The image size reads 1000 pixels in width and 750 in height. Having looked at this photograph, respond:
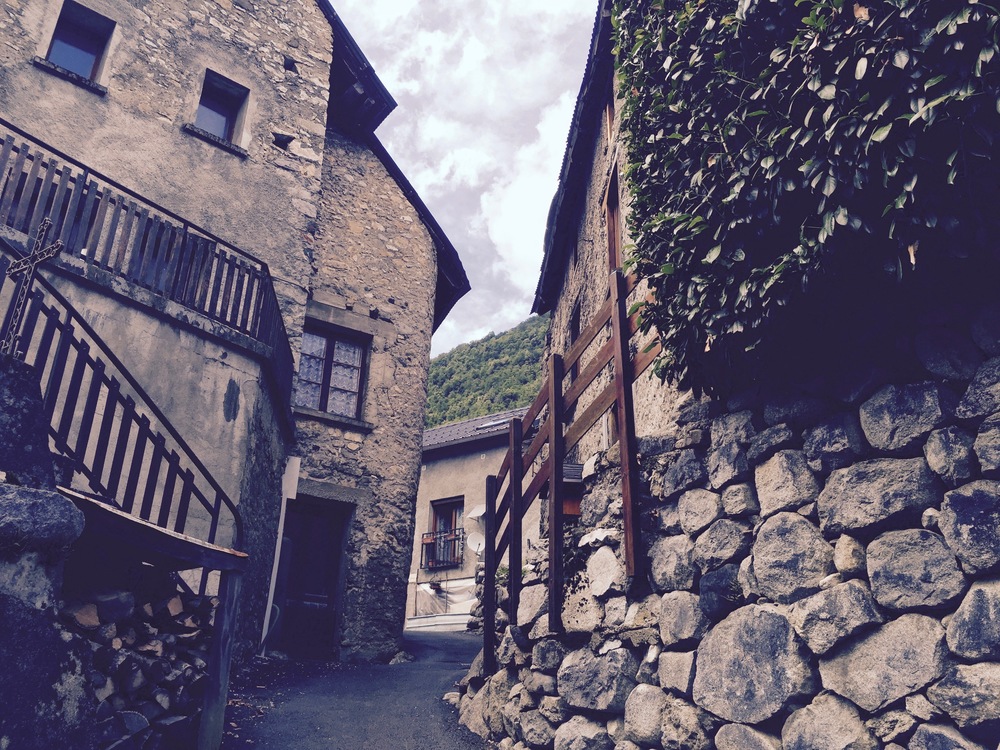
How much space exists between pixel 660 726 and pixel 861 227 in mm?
2494

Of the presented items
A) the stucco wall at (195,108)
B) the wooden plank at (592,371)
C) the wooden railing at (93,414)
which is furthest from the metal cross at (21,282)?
the stucco wall at (195,108)

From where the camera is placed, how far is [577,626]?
15.0 ft

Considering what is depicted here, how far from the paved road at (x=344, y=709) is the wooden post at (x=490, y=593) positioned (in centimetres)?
56

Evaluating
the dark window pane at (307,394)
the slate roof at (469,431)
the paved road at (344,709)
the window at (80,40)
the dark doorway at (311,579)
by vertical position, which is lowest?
the paved road at (344,709)

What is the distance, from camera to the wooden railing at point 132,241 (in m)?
6.14

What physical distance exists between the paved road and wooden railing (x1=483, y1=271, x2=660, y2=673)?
2.60 ft

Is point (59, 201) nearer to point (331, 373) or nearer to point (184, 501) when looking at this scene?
point (184, 501)

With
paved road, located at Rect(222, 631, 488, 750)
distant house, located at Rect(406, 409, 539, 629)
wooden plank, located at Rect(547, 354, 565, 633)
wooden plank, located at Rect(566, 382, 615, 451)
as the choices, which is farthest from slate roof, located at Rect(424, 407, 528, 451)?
wooden plank, located at Rect(566, 382, 615, 451)

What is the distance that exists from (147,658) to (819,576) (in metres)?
3.52

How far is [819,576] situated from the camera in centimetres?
308

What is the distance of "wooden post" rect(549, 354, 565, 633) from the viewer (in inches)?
186

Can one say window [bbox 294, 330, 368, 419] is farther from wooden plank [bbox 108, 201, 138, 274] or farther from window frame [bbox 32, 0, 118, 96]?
window frame [bbox 32, 0, 118, 96]

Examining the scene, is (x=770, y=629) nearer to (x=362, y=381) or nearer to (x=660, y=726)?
(x=660, y=726)

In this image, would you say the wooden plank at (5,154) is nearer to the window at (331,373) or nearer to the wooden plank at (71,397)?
the wooden plank at (71,397)
